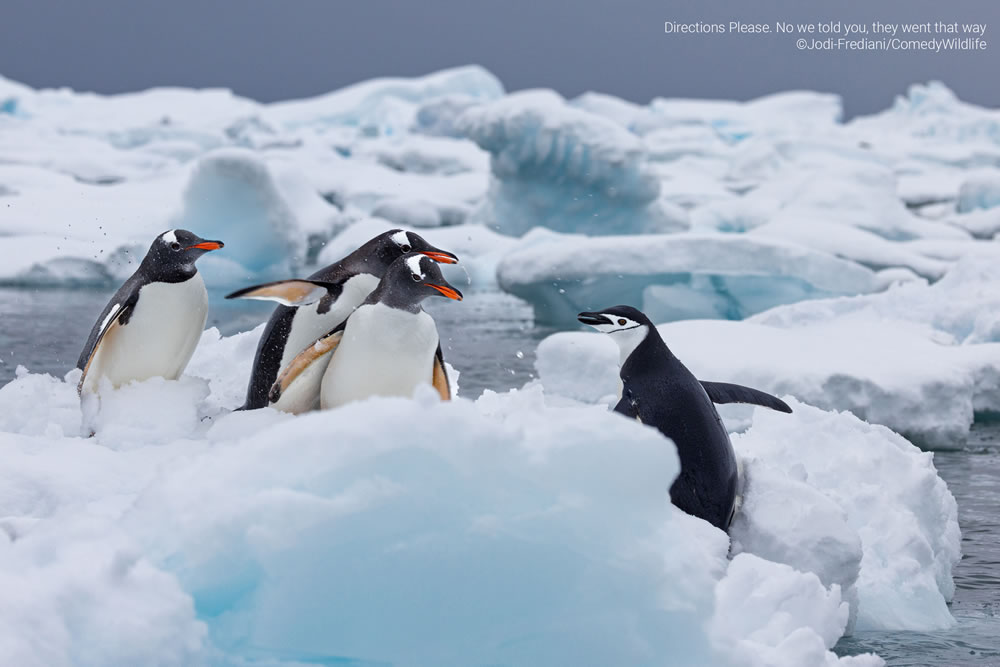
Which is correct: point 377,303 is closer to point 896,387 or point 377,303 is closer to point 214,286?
point 896,387

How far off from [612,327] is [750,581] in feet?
3.57

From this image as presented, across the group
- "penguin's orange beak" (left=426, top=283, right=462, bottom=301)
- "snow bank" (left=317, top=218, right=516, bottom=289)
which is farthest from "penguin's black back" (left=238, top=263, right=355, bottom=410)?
"snow bank" (left=317, top=218, right=516, bottom=289)

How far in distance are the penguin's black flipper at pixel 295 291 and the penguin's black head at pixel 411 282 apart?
0.26 m

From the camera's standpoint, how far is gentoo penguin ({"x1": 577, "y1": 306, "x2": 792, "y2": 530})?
9.52 ft

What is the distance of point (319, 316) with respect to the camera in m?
3.12

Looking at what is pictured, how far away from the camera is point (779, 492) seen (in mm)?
2986

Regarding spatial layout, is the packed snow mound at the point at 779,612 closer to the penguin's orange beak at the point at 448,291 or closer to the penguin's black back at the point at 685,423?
the penguin's black back at the point at 685,423

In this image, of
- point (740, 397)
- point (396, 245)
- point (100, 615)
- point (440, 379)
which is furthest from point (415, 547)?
point (740, 397)

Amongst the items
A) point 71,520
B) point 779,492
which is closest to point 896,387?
point 779,492

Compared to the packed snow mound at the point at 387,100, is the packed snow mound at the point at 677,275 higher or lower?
higher

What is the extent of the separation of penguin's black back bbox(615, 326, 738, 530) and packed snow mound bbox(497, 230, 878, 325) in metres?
6.00

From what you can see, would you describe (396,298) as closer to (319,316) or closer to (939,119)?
(319,316)

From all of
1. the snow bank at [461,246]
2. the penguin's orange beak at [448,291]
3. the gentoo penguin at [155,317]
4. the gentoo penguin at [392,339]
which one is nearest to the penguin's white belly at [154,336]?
the gentoo penguin at [155,317]

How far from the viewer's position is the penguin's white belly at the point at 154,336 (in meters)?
3.24
